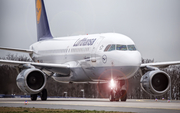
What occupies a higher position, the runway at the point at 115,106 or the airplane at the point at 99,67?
the airplane at the point at 99,67

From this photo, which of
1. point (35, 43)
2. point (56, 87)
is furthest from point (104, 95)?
point (35, 43)

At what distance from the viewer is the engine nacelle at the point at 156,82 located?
26.1 metres

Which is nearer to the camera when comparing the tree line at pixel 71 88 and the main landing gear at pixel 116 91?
the main landing gear at pixel 116 91

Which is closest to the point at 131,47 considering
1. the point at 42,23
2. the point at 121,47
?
the point at 121,47

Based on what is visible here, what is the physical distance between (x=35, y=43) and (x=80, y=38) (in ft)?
26.9

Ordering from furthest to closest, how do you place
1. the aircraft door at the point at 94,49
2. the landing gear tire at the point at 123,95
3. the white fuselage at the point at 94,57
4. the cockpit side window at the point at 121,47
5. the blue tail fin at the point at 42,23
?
the blue tail fin at the point at 42,23 < the aircraft door at the point at 94,49 < the landing gear tire at the point at 123,95 < the cockpit side window at the point at 121,47 < the white fuselage at the point at 94,57

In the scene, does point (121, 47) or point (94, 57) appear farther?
point (94, 57)

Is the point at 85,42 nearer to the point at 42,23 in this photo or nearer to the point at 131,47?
the point at 131,47

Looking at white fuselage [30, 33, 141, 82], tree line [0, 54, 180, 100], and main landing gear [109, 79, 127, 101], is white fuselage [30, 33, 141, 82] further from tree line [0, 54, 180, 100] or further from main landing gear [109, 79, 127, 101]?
tree line [0, 54, 180, 100]

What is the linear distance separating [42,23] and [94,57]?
12018mm

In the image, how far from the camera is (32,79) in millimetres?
26891

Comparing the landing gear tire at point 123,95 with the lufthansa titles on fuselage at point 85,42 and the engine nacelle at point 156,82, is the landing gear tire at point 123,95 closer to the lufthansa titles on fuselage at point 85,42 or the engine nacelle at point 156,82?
the engine nacelle at point 156,82

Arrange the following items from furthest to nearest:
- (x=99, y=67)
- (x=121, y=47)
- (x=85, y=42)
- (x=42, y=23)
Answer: (x=42, y=23), (x=85, y=42), (x=99, y=67), (x=121, y=47)

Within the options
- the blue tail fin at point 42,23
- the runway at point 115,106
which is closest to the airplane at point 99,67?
the runway at point 115,106
